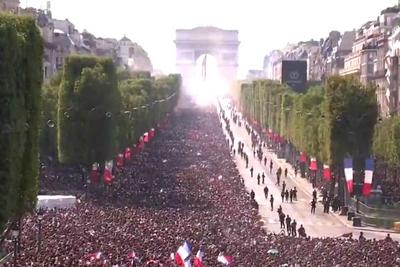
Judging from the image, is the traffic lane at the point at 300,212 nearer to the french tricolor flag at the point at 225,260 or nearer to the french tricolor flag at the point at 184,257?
the french tricolor flag at the point at 225,260

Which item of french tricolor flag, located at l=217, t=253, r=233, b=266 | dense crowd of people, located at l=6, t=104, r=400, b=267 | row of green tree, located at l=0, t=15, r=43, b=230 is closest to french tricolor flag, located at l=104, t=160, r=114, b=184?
dense crowd of people, located at l=6, t=104, r=400, b=267

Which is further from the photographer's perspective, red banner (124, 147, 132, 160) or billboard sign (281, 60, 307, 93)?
billboard sign (281, 60, 307, 93)

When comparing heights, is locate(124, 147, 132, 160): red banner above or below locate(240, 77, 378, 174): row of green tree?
below

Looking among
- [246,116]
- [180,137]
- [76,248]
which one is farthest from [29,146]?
[246,116]

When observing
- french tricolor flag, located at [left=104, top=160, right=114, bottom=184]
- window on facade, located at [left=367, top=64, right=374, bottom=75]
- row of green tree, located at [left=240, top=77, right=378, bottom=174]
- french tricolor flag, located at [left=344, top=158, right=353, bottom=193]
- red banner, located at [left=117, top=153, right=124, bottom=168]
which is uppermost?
window on facade, located at [left=367, top=64, right=374, bottom=75]

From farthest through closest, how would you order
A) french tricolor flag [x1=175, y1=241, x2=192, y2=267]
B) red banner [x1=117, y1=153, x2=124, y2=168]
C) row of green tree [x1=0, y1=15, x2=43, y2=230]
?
red banner [x1=117, y1=153, x2=124, y2=168], french tricolor flag [x1=175, y1=241, x2=192, y2=267], row of green tree [x1=0, y1=15, x2=43, y2=230]

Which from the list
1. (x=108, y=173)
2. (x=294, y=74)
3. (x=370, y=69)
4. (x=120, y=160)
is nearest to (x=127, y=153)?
(x=120, y=160)

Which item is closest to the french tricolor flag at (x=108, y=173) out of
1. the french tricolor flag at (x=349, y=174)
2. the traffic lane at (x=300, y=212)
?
the traffic lane at (x=300, y=212)

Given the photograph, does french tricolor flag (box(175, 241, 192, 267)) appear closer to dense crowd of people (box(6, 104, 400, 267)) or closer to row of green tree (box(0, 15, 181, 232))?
dense crowd of people (box(6, 104, 400, 267))

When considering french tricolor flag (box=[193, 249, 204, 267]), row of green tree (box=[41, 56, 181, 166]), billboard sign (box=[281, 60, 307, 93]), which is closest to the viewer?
french tricolor flag (box=[193, 249, 204, 267])
